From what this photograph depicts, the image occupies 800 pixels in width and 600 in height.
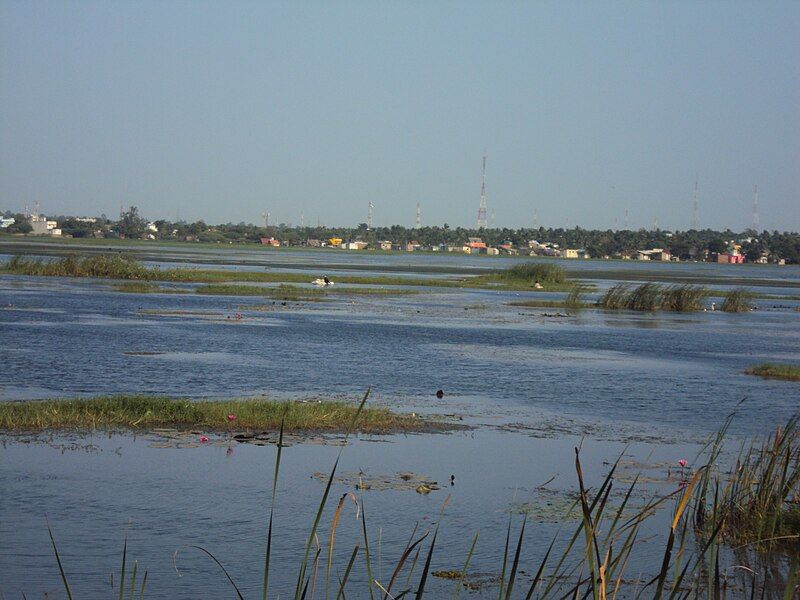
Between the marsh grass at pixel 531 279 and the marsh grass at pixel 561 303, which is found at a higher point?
the marsh grass at pixel 531 279

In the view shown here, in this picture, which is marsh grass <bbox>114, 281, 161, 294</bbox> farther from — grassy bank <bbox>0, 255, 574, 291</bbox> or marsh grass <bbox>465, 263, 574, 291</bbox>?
marsh grass <bbox>465, 263, 574, 291</bbox>

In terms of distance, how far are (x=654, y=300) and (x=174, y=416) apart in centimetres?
4038

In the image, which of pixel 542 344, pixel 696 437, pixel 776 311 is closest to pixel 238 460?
pixel 696 437

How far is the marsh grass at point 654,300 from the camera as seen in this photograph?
53.6 metres

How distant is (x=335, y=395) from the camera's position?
828 inches

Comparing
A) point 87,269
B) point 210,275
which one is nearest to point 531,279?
point 210,275

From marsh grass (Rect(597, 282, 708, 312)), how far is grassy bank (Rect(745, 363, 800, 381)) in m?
24.0

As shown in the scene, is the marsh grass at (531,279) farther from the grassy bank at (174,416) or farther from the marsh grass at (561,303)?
the grassy bank at (174,416)

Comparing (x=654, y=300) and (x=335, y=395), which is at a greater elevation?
(x=654, y=300)

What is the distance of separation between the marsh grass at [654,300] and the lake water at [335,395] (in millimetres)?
7801

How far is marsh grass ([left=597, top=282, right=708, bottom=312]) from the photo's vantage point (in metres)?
53.6

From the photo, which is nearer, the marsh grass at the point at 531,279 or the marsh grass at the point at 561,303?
the marsh grass at the point at 561,303

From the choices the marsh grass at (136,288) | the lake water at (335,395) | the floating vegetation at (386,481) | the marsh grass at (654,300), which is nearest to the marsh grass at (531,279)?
the marsh grass at (654,300)

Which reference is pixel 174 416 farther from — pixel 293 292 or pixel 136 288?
pixel 293 292
